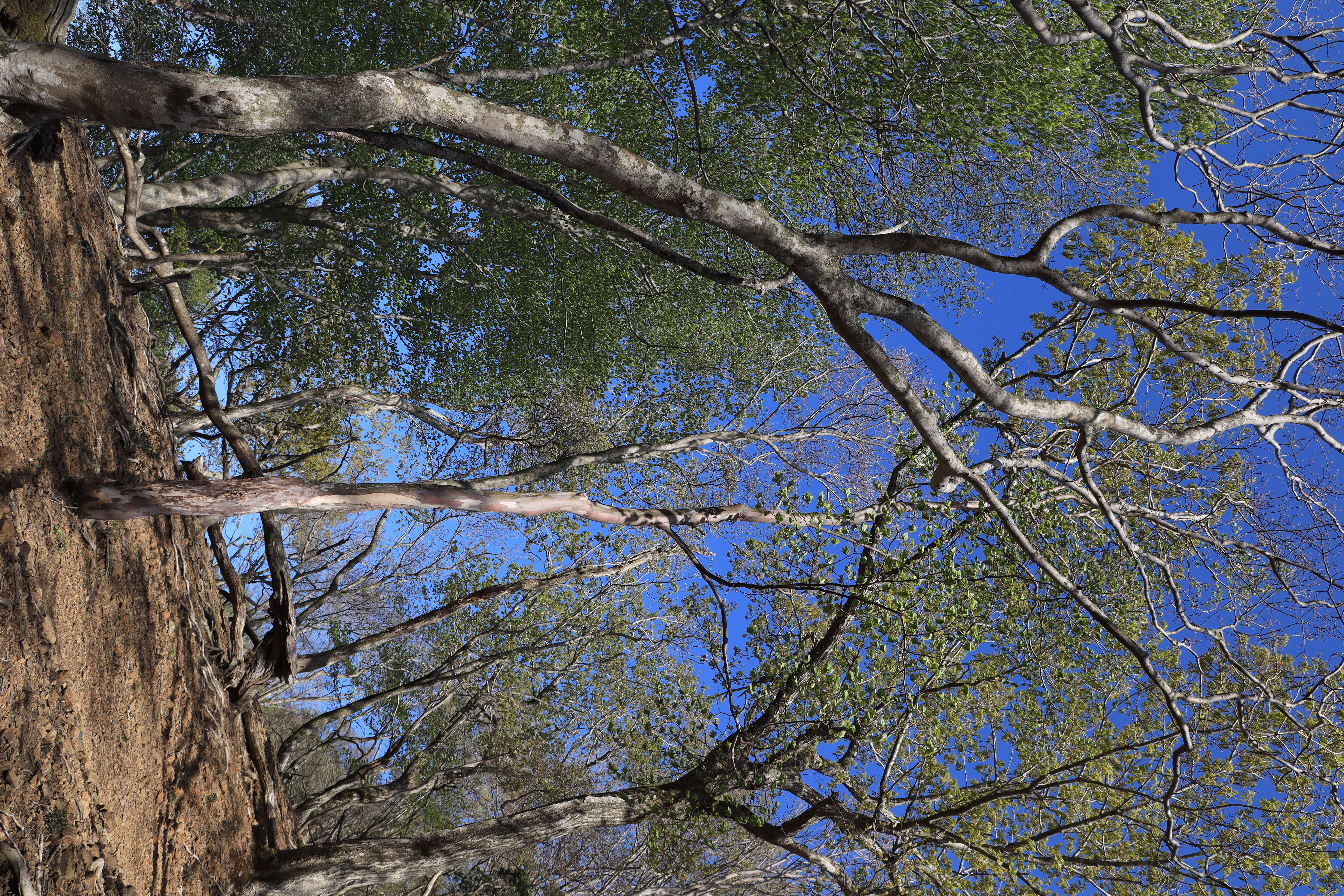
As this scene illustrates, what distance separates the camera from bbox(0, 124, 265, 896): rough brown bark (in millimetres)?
5156

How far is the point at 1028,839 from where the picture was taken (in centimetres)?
755

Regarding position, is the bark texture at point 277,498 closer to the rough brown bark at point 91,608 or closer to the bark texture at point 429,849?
the rough brown bark at point 91,608

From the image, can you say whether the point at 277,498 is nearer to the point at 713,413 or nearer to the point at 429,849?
the point at 429,849

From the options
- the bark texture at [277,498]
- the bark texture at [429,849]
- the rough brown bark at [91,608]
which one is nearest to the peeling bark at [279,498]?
the bark texture at [277,498]

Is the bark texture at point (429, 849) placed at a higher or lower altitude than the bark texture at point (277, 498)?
lower

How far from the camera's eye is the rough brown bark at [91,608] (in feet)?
16.9

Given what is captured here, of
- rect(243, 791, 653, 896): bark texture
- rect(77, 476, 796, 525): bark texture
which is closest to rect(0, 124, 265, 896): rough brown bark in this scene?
rect(77, 476, 796, 525): bark texture

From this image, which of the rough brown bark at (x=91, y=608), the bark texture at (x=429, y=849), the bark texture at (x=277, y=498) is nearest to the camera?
the rough brown bark at (x=91, y=608)

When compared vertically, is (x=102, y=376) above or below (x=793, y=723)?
above

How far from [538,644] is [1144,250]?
10.0 m

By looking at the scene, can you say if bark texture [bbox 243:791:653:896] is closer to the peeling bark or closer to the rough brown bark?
the rough brown bark

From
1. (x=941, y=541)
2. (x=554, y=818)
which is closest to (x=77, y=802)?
(x=554, y=818)

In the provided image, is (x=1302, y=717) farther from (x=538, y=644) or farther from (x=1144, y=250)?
(x=538, y=644)

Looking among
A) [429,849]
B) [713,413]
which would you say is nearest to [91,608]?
[429,849]
